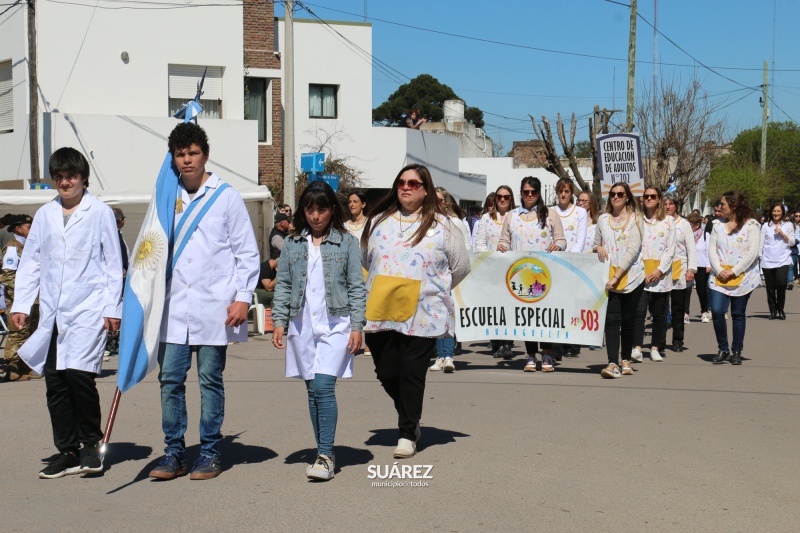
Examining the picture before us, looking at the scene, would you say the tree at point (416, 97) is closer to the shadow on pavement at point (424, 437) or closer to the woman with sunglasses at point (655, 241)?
the woman with sunglasses at point (655, 241)

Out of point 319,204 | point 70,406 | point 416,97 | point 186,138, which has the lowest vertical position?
point 70,406

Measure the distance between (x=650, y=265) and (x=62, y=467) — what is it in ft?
25.6

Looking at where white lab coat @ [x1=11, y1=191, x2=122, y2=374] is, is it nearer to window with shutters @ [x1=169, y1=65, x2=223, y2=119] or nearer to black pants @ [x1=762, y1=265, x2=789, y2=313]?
black pants @ [x1=762, y1=265, x2=789, y2=313]

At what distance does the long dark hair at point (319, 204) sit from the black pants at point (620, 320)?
17.2 ft

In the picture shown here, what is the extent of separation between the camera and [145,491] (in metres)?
6.13

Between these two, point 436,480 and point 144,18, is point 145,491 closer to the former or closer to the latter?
point 436,480

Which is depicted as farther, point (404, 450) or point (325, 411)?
point (404, 450)

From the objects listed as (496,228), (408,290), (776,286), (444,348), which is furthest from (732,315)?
(776,286)

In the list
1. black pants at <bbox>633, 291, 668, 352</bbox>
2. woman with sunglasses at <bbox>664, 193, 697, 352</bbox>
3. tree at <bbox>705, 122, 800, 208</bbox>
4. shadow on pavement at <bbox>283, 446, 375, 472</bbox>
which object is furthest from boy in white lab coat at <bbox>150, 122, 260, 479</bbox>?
tree at <bbox>705, 122, 800, 208</bbox>

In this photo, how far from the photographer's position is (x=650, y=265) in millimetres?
12445

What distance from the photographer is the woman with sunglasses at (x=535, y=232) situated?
11.5 meters

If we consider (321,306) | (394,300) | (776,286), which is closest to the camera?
(321,306)

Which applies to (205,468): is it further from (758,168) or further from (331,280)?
(758,168)

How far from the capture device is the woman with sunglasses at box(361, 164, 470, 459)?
23.0ft
